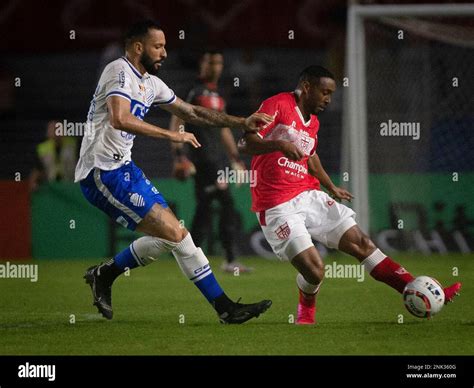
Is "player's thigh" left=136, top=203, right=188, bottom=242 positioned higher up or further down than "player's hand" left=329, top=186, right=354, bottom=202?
further down

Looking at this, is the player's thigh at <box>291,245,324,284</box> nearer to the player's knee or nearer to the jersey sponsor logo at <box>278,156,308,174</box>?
the jersey sponsor logo at <box>278,156,308,174</box>

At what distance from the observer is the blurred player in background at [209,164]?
1102 cm

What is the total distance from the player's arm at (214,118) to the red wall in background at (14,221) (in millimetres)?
5537

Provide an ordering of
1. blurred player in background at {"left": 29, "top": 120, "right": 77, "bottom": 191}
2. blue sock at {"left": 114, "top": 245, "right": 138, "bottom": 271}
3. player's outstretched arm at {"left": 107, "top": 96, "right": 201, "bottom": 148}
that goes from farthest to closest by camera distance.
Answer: blurred player in background at {"left": 29, "top": 120, "right": 77, "bottom": 191}, blue sock at {"left": 114, "top": 245, "right": 138, "bottom": 271}, player's outstretched arm at {"left": 107, "top": 96, "right": 201, "bottom": 148}

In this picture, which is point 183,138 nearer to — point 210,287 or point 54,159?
point 210,287

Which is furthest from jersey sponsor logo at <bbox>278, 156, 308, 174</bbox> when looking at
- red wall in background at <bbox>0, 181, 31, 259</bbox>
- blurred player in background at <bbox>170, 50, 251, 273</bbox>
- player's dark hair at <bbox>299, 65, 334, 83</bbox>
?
red wall in background at <bbox>0, 181, 31, 259</bbox>

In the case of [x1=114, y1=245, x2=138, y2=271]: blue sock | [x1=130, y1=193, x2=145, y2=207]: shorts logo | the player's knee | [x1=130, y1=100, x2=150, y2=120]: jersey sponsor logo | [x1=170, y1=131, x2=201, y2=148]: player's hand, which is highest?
[x1=130, y1=100, x2=150, y2=120]: jersey sponsor logo

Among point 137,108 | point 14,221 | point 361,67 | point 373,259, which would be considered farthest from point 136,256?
point 14,221

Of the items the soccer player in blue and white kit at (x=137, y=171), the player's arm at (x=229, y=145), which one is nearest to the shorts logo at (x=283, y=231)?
the soccer player in blue and white kit at (x=137, y=171)

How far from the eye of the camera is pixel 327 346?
6523mm

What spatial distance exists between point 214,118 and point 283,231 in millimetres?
852

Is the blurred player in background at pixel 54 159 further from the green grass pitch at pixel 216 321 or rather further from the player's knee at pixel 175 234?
the player's knee at pixel 175 234

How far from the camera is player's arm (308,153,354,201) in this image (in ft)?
25.5

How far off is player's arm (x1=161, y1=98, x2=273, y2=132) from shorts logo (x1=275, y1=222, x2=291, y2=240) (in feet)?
2.25
